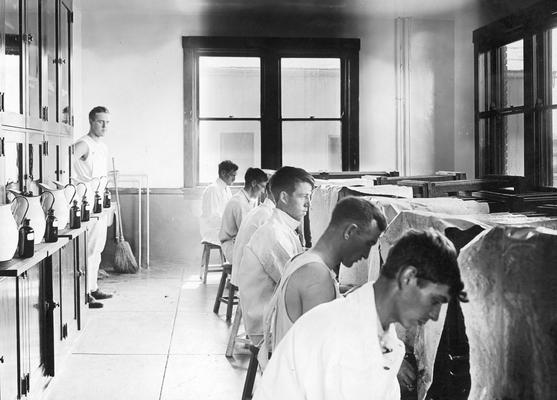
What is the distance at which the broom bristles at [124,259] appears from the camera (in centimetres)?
727

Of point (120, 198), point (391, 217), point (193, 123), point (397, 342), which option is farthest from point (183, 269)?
point (397, 342)

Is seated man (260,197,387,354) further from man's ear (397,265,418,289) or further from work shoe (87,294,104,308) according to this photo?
work shoe (87,294,104,308)

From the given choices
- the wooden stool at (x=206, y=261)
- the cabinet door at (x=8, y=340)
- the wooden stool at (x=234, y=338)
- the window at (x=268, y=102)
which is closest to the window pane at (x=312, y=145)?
the window at (x=268, y=102)

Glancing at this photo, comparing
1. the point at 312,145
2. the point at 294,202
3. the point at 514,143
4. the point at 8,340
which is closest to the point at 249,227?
the point at 294,202

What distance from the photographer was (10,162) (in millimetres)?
2990

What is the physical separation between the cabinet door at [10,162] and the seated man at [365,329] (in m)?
1.95

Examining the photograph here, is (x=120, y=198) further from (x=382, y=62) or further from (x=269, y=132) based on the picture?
(x=382, y=62)

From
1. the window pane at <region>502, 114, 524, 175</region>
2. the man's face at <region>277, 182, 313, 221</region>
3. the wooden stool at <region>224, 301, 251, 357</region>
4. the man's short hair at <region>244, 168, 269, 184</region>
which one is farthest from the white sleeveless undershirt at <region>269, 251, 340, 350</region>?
the window pane at <region>502, 114, 524, 175</region>

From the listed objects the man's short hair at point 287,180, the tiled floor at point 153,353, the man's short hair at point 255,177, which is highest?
the man's short hair at point 255,177

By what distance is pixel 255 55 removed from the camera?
301 inches

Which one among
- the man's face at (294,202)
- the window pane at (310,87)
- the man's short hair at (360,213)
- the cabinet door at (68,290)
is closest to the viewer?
Result: the man's short hair at (360,213)

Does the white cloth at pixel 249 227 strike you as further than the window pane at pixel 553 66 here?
No

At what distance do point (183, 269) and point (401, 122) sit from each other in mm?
3138

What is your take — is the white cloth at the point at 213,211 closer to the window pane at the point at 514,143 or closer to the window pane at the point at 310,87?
the window pane at the point at 310,87
